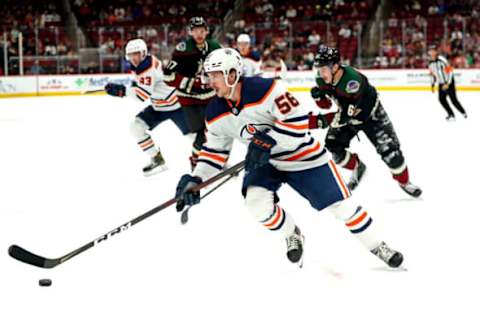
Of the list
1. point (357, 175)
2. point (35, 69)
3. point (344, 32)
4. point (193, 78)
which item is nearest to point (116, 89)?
point (193, 78)

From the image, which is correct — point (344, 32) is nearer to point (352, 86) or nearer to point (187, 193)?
point (352, 86)

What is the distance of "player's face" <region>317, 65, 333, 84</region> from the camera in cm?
433

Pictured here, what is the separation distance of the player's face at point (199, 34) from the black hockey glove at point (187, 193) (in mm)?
2524

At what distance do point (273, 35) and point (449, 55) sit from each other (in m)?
4.35

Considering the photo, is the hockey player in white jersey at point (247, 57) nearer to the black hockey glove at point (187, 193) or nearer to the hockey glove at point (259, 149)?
the black hockey glove at point (187, 193)

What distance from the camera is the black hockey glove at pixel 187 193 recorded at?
3098 mm

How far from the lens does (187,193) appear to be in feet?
10.2

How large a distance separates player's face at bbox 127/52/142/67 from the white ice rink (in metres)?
1.01

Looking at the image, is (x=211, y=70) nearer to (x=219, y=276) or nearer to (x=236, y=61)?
(x=236, y=61)

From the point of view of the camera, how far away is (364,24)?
17672 millimetres

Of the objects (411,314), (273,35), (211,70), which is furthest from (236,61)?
(273,35)

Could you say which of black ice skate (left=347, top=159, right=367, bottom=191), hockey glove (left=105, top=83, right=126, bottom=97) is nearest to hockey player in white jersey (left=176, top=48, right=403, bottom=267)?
black ice skate (left=347, top=159, right=367, bottom=191)

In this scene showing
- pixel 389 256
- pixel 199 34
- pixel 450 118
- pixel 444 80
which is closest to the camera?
pixel 389 256

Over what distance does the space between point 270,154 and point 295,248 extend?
50cm
